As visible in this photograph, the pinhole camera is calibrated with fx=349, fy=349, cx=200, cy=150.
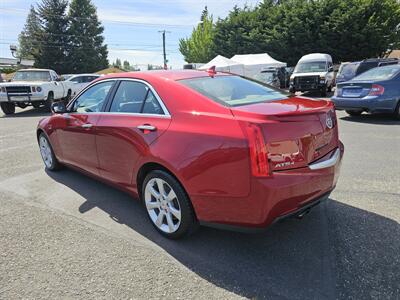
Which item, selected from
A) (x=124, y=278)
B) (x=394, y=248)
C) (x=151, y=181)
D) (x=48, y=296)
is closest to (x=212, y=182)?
(x=151, y=181)

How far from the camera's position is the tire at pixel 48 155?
5.40 m

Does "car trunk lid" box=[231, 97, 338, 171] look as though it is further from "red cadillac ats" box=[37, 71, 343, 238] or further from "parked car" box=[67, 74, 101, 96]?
"parked car" box=[67, 74, 101, 96]

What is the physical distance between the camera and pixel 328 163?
2.93 m

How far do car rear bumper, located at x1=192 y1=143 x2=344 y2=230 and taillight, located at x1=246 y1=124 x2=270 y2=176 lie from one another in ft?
0.20

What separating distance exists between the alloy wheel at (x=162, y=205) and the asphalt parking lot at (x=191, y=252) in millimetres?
155

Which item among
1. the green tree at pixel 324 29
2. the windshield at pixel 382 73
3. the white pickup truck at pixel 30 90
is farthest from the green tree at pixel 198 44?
the windshield at pixel 382 73

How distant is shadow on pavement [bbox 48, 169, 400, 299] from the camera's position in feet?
8.38

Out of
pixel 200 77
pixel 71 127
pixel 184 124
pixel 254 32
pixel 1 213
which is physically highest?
pixel 254 32

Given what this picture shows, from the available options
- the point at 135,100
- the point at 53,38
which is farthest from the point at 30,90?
the point at 53,38

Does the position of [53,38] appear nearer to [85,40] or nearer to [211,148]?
[85,40]

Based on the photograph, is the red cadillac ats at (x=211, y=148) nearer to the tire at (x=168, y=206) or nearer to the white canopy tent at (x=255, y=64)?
the tire at (x=168, y=206)

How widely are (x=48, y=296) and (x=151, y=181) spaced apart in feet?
4.14

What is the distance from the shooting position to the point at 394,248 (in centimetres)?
Result: 299

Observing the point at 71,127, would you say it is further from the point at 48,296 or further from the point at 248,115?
the point at 248,115
